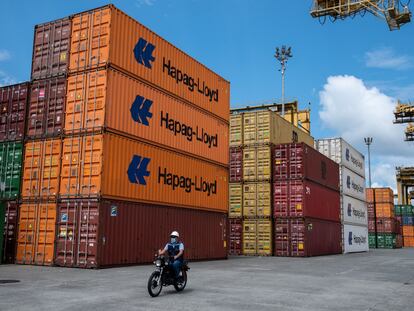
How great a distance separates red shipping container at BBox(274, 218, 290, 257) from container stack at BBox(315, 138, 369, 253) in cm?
1036

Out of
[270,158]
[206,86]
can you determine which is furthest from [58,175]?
[270,158]

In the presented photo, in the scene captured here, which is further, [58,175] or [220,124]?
[220,124]

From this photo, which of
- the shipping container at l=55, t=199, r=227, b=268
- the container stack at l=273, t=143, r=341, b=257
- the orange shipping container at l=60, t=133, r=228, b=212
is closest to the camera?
the shipping container at l=55, t=199, r=227, b=268

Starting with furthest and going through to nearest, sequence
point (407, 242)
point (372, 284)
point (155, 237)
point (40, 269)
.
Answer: point (407, 242) < point (155, 237) < point (40, 269) < point (372, 284)

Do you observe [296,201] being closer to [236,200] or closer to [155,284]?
[236,200]

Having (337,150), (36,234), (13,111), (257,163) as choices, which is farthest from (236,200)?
(13,111)

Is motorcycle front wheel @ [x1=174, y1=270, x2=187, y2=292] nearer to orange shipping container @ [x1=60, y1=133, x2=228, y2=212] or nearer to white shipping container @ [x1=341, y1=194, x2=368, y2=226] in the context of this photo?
orange shipping container @ [x1=60, y1=133, x2=228, y2=212]

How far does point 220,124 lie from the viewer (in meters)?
25.8

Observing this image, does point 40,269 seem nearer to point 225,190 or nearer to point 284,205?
point 225,190

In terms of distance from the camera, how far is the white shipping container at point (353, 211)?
38787 millimetres

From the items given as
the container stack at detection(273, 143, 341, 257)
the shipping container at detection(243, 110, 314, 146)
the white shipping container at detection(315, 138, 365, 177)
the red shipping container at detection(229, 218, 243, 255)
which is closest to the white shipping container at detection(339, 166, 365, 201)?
the white shipping container at detection(315, 138, 365, 177)

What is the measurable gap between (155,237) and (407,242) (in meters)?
64.5

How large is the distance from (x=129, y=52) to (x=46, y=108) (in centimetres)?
423

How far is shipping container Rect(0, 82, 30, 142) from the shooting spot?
19.9 m
